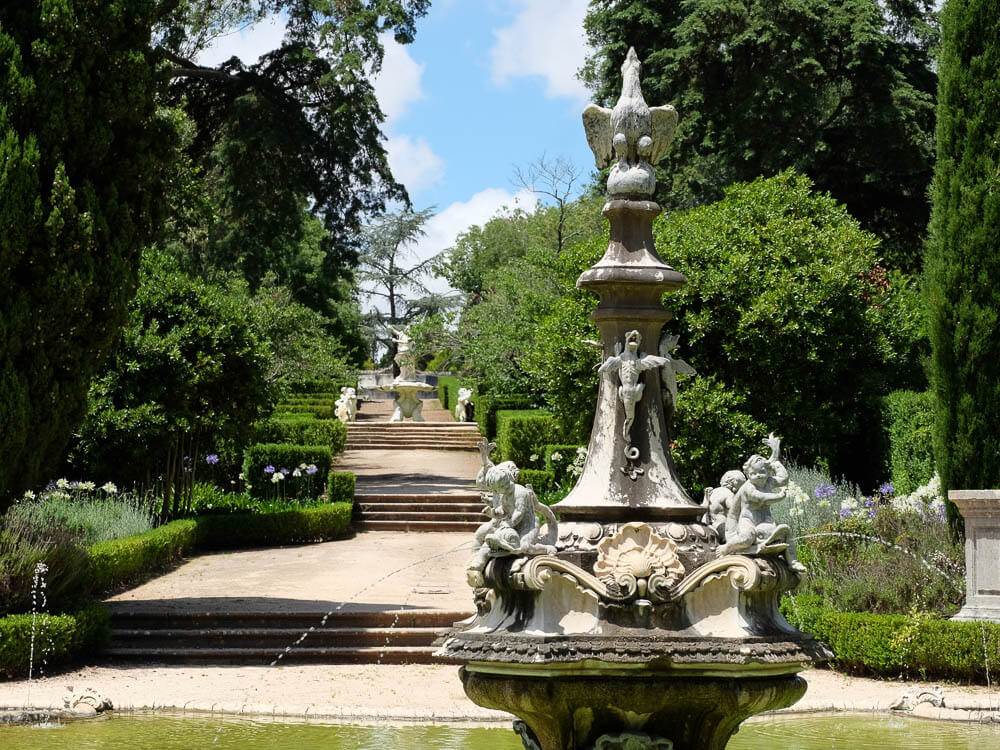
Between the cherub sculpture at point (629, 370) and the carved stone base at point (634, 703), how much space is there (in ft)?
4.07

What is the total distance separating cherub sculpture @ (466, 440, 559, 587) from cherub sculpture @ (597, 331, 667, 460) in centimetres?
73

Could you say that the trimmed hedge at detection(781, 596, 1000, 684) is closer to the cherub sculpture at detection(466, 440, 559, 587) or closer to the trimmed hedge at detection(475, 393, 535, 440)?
the cherub sculpture at detection(466, 440, 559, 587)

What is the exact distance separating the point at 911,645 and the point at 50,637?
7.23m

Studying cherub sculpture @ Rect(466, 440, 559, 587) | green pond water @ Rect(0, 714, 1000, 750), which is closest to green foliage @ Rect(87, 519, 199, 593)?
green pond water @ Rect(0, 714, 1000, 750)

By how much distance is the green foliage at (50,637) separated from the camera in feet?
32.6

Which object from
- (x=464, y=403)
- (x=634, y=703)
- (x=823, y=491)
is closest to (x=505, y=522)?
(x=634, y=703)

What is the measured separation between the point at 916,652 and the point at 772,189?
439 inches

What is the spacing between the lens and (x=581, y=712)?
532 centimetres

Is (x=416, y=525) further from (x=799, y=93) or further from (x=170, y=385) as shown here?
(x=799, y=93)

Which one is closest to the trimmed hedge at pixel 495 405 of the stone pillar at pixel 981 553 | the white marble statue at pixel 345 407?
the white marble statue at pixel 345 407

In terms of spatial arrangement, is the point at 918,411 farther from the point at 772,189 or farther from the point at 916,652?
the point at 916,652

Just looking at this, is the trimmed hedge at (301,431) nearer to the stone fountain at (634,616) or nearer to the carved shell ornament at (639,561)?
the stone fountain at (634,616)

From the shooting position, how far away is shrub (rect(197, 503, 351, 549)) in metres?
17.9

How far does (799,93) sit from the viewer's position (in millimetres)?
24125
